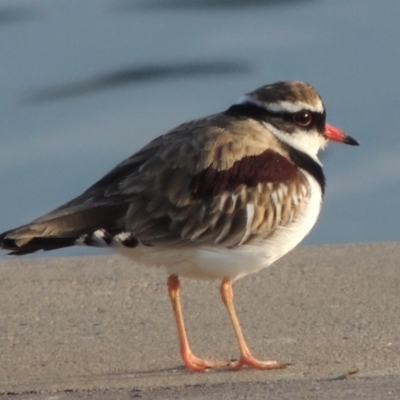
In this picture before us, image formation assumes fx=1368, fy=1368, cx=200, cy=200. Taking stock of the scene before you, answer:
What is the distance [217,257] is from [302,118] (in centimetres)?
93

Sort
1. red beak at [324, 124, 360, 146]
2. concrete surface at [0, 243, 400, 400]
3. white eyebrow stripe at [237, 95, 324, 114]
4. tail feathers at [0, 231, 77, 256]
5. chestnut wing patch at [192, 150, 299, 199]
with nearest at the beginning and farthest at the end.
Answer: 1. concrete surface at [0, 243, 400, 400]
2. tail feathers at [0, 231, 77, 256]
3. chestnut wing patch at [192, 150, 299, 199]
4. white eyebrow stripe at [237, 95, 324, 114]
5. red beak at [324, 124, 360, 146]

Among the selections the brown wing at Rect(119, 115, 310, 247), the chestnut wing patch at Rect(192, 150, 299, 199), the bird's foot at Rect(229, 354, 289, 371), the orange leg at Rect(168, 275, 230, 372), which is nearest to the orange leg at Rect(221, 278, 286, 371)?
the bird's foot at Rect(229, 354, 289, 371)

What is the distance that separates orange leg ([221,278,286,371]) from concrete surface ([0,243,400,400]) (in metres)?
0.05

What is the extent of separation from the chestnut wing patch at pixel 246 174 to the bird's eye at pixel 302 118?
0.92ft

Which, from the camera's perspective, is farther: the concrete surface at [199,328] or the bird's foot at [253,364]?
the bird's foot at [253,364]

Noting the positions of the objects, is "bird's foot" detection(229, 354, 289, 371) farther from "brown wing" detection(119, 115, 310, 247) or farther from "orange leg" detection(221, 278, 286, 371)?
"brown wing" detection(119, 115, 310, 247)

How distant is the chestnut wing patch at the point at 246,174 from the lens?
638 centimetres

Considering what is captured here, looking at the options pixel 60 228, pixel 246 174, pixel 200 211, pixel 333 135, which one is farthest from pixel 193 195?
pixel 333 135

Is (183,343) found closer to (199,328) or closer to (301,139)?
(199,328)

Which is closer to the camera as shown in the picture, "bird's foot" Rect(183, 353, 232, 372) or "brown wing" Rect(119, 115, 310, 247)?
"bird's foot" Rect(183, 353, 232, 372)

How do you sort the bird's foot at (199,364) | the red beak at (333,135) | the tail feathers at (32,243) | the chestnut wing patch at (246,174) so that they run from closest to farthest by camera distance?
the tail feathers at (32,243) → the bird's foot at (199,364) → the chestnut wing patch at (246,174) → the red beak at (333,135)

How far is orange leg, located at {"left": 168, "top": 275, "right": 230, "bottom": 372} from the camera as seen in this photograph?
20.1ft

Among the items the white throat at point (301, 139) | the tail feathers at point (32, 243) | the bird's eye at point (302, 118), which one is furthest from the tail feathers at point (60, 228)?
the bird's eye at point (302, 118)

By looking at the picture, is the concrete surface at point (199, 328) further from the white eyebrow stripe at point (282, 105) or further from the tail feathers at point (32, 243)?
the white eyebrow stripe at point (282, 105)
